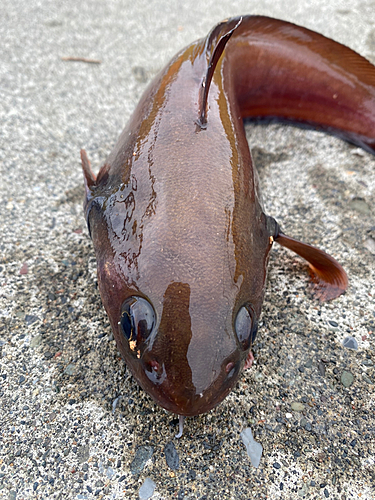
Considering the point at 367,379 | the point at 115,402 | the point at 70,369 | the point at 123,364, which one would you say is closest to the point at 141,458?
the point at 115,402

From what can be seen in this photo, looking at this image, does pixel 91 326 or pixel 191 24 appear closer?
pixel 91 326

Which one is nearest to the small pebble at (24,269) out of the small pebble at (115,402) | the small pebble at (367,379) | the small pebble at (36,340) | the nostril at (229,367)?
the small pebble at (36,340)

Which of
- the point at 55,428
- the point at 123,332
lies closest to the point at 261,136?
the point at 123,332

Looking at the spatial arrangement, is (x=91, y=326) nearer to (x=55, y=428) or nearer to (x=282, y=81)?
(x=55, y=428)

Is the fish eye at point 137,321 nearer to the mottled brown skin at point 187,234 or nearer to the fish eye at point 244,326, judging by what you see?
the mottled brown skin at point 187,234

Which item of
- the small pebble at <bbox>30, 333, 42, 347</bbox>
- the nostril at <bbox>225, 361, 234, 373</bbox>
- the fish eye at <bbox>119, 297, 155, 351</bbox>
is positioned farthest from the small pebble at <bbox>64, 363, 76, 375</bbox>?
the nostril at <bbox>225, 361, 234, 373</bbox>

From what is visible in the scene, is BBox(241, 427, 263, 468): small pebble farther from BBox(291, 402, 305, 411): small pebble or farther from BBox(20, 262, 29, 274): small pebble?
BBox(20, 262, 29, 274): small pebble

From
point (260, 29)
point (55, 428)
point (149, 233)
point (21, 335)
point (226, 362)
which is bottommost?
point (55, 428)
